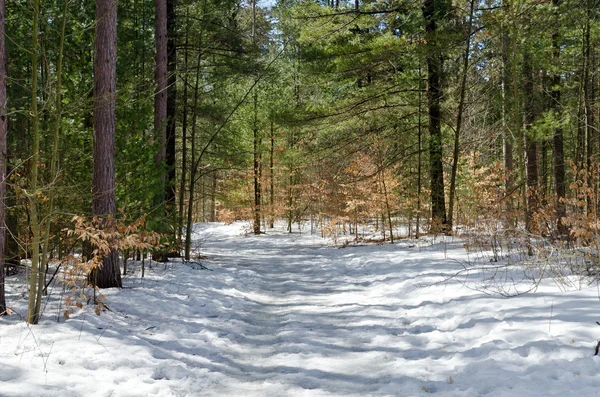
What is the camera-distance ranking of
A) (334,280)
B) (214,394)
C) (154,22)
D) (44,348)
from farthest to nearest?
(154,22)
(334,280)
(44,348)
(214,394)

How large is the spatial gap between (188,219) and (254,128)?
1119 centimetres

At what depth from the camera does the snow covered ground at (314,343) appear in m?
3.61

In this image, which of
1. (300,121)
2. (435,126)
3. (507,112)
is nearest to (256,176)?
(300,121)

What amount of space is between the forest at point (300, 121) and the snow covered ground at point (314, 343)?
1.87 feet

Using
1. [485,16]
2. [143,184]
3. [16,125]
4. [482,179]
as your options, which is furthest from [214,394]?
[482,179]

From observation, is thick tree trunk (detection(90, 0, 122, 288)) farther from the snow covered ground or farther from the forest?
the snow covered ground

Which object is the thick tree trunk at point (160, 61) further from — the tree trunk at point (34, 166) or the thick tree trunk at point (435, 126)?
the thick tree trunk at point (435, 126)

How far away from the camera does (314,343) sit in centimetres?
499

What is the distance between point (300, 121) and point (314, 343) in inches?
390

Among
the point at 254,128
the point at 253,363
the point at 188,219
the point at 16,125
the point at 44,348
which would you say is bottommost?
the point at 253,363

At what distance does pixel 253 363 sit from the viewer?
4.51 metres

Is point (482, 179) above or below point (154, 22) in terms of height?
below

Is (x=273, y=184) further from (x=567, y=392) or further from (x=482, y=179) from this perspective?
(x=567, y=392)

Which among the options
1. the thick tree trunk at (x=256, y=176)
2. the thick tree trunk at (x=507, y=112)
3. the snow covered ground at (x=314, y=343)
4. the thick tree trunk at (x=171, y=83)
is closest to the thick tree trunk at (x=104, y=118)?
the snow covered ground at (x=314, y=343)
